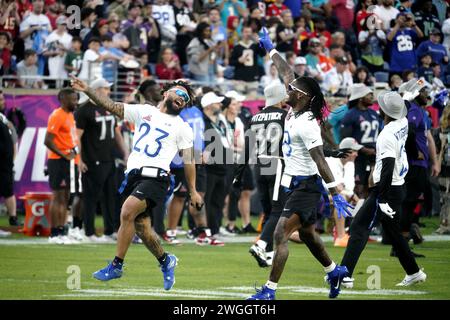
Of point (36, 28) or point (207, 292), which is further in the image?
point (36, 28)

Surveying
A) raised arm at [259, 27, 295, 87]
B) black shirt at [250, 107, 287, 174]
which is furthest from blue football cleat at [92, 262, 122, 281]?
black shirt at [250, 107, 287, 174]

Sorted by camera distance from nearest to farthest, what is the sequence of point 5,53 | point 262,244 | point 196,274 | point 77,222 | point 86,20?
point 196,274
point 262,244
point 77,222
point 5,53
point 86,20

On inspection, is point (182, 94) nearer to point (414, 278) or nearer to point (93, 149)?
point (414, 278)

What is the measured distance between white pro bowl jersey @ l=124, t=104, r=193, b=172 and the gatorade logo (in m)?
7.14

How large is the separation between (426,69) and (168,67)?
20.1 feet

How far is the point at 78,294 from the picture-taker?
11.7 m

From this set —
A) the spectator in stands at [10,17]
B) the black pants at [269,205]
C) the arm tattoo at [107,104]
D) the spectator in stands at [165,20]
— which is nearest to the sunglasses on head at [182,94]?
the arm tattoo at [107,104]

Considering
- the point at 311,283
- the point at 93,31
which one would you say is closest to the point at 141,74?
the point at 93,31

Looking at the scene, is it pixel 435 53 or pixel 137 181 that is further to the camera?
pixel 435 53

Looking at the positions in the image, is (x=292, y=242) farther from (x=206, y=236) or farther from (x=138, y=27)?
(x=138, y=27)

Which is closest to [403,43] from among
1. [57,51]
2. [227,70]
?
[227,70]

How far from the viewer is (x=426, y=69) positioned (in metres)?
25.9

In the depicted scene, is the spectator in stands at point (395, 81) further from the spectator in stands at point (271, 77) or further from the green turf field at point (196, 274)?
the green turf field at point (196, 274)

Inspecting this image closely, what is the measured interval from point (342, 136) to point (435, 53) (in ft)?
27.1
